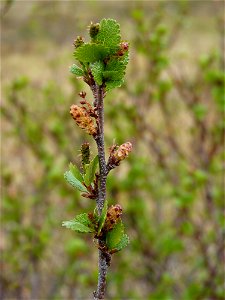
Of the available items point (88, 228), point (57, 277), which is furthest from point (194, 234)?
point (88, 228)

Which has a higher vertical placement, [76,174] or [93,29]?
[93,29]

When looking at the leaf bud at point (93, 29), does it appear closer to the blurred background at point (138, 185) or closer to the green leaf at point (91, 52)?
the green leaf at point (91, 52)

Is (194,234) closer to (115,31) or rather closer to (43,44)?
(115,31)

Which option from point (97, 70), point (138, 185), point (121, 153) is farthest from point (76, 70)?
point (138, 185)

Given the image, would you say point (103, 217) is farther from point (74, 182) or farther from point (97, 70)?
point (97, 70)

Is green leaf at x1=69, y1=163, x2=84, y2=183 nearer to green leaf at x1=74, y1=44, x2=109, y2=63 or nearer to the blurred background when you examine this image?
green leaf at x1=74, y1=44, x2=109, y2=63

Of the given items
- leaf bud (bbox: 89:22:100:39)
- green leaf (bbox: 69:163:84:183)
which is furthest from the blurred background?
leaf bud (bbox: 89:22:100:39)
